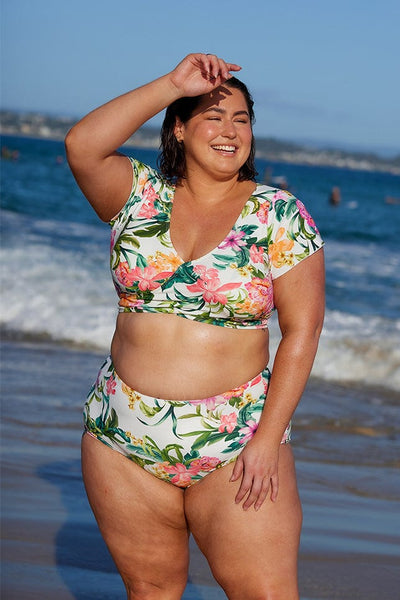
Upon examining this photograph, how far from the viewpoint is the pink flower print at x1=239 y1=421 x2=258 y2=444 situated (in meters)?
2.70

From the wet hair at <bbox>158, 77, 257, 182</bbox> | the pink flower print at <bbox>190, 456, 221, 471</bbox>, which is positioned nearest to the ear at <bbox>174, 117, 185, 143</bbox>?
the wet hair at <bbox>158, 77, 257, 182</bbox>

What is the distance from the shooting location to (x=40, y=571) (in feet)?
13.7

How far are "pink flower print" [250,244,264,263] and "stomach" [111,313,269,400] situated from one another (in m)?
0.22

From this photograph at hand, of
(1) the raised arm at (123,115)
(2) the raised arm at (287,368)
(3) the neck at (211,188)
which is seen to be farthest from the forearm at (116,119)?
(2) the raised arm at (287,368)

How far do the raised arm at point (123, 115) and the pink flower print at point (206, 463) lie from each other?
84cm

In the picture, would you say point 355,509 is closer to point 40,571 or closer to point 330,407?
point 40,571

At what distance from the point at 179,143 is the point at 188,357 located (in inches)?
28.9

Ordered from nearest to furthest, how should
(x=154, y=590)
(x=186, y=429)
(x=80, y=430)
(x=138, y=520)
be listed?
(x=186, y=429), (x=138, y=520), (x=154, y=590), (x=80, y=430)

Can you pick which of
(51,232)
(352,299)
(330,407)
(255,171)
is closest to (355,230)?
(51,232)

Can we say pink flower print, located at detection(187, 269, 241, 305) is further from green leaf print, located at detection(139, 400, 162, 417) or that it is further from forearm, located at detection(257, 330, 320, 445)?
green leaf print, located at detection(139, 400, 162, 417)

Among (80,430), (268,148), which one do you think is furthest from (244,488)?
(268,148)

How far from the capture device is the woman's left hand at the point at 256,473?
8.56ft

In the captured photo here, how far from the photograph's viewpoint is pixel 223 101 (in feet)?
9.39

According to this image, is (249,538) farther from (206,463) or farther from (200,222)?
(200,222)
